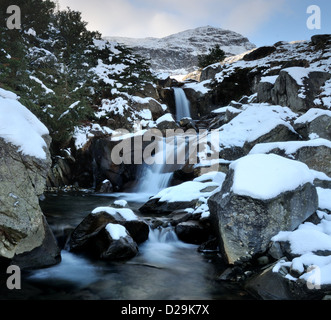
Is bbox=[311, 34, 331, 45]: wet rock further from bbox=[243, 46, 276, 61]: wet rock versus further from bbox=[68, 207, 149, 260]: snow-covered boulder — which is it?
bbox=[68, 207, 149, 260]: snow-covered boulder

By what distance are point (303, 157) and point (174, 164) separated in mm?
7107

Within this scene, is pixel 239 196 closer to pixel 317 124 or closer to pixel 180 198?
pixel 180 198

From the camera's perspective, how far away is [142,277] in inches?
207

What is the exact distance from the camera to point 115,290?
186 inches

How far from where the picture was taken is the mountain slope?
210ft

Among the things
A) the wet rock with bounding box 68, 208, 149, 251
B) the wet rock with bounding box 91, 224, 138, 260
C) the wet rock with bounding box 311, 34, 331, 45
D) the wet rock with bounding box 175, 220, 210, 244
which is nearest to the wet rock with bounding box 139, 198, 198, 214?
the wet rock with bounding box 175, 220, 210, 244

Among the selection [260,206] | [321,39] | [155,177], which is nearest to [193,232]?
[260,206]

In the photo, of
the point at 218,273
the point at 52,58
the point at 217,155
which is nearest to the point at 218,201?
the point at 218,273

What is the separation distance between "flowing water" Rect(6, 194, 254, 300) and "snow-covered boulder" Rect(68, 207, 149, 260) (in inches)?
8.7

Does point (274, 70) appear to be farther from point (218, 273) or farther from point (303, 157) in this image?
point (218, 273)

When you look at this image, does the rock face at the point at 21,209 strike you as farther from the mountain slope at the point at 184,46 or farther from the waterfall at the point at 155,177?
the mountain slope at the point at 184,46

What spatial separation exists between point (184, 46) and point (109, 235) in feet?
249

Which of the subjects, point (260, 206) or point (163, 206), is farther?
point (163, 206)
